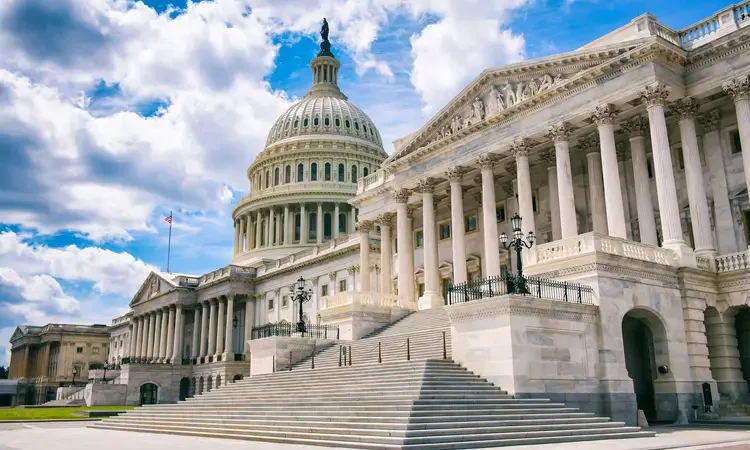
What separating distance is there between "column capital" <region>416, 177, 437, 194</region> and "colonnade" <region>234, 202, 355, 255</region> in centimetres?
6085

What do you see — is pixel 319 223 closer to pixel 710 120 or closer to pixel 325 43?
pixel 325 43

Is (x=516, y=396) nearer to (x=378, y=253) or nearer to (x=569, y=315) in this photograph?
(x=569, y=315)

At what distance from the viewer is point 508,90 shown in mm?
44094

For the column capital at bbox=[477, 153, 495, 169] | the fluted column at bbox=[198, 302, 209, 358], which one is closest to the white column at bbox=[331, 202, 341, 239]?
the fluted column at bbox=[198, 302, 209, 358]

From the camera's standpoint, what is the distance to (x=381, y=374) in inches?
1101

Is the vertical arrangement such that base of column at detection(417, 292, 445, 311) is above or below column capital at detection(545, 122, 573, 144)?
below

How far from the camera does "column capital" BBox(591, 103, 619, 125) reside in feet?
125

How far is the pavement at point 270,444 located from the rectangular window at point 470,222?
2670 centimetres

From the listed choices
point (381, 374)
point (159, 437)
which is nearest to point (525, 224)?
point (381, 374)

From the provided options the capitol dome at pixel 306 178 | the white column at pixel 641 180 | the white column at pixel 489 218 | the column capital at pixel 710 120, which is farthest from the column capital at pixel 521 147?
the capitol dome at pixel 306 178

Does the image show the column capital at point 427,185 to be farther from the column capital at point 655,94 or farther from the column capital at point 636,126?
the column capital at point 655,94

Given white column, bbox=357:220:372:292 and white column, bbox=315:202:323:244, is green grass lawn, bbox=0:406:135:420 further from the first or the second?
white column, bbox=315:202:323:244

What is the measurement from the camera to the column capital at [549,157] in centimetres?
4476

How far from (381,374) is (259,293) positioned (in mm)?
69507
